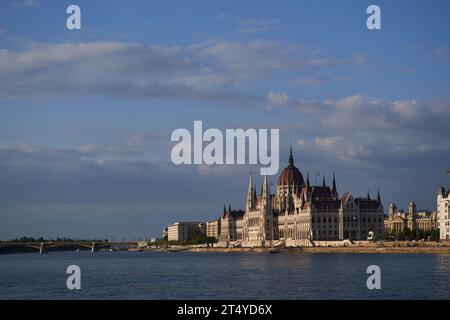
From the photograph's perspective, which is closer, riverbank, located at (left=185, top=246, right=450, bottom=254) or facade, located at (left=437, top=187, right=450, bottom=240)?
riverbank, located at (left=185, top=246, right=450, bottom=254)

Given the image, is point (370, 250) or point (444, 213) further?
point (444, 213)

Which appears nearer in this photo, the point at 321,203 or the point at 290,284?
the point at 290,284

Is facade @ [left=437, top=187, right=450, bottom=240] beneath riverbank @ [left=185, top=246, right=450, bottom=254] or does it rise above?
above

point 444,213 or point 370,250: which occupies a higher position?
point 444,213

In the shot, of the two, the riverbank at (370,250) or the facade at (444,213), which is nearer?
the riverbank at (370,250)

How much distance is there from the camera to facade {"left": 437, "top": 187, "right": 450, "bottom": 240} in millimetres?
158500

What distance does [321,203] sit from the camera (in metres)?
179

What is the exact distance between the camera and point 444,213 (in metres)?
160

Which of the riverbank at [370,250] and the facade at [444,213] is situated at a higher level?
the facade at [444,213]

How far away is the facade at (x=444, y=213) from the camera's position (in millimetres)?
158500
